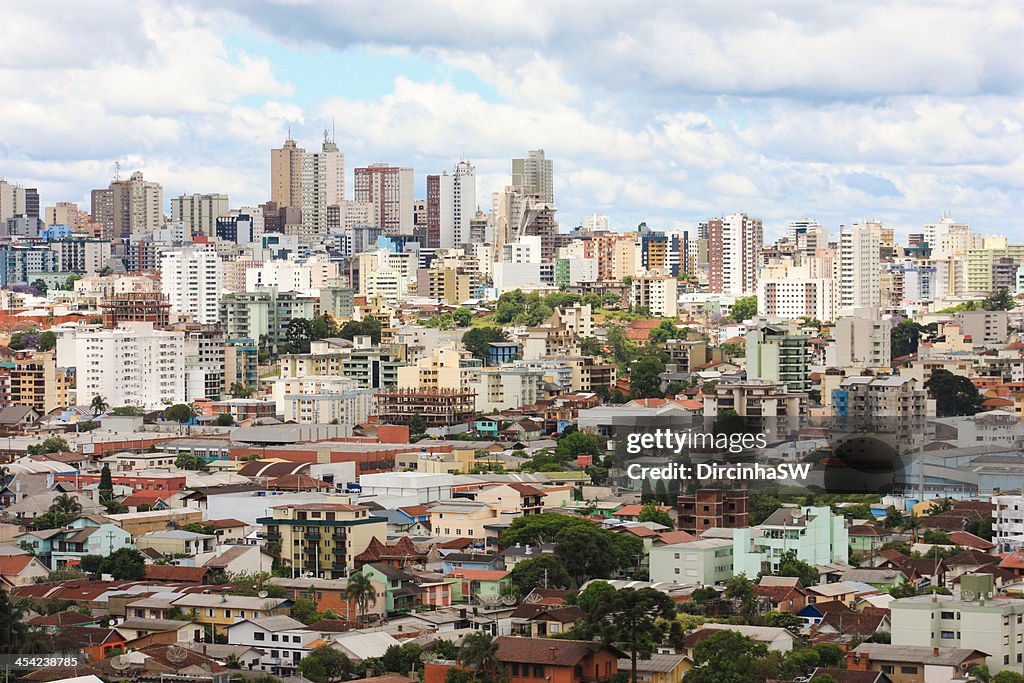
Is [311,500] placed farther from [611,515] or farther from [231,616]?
[231,616]

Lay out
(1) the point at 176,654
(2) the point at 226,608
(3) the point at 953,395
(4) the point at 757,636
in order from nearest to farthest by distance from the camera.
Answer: (1) the point at 176,654 → (4) the point at 757,636 → (2) the point at 226,608 → (3) the point at 953,395

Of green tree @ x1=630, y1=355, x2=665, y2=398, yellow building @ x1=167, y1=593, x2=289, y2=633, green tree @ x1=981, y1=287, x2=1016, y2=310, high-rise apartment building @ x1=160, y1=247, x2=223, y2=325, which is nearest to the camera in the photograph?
yellow building @ x1=167, y1=593, x2=289, y2=633

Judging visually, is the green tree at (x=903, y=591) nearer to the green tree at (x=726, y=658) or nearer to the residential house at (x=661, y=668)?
the green tree at (x=726, y=658)

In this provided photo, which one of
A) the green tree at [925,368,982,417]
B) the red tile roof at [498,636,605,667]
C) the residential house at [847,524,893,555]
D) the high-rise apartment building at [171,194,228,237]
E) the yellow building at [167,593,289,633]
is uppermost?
the high-rise apartment building at [171,194,228,237]

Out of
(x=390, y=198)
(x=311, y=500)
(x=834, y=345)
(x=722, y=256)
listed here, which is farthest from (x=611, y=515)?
(x=390, y=198)

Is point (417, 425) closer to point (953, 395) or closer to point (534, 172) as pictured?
point (953, 395)

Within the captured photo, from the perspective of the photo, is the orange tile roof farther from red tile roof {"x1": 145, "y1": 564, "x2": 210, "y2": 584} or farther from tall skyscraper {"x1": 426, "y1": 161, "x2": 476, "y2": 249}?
tall skyscraper {"x1": 426, "y1": 161, "x2": 476, "y2": 249}

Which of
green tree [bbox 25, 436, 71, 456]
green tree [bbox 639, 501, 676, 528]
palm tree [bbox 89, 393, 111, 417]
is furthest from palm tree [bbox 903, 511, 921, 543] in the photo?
palm tree [bbox 89, 393, 111, 417]

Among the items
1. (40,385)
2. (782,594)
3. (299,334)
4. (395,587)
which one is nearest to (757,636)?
(782,594)
